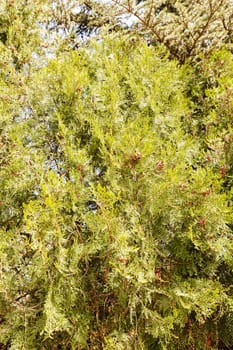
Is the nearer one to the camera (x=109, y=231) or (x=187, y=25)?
(x=109, y=231)

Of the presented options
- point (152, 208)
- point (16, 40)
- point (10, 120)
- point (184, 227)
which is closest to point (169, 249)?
point (184, 227)

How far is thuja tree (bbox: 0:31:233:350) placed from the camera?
278 cm

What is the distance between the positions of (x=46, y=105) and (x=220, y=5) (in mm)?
2019

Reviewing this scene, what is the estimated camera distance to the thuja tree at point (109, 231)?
278cm

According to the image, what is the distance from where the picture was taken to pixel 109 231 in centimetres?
271

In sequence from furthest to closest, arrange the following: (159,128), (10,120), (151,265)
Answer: (10,120), (159,128), (151,265)

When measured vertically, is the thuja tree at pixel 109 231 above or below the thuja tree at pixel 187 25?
below

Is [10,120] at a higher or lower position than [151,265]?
higher

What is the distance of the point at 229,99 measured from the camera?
351 cm

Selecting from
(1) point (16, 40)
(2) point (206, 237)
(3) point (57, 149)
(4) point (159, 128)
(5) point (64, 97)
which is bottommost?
(2) point (206, 237)

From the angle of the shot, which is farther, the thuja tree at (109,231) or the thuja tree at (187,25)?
the thuja tree at (187,25)

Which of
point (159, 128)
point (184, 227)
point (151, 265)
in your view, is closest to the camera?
point (151, 265)

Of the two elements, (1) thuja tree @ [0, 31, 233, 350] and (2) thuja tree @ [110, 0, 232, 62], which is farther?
(2) thuja tree @ [110, 0, 232, 62]

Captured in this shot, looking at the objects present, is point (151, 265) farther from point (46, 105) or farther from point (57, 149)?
point (46, 105)
